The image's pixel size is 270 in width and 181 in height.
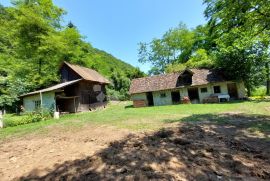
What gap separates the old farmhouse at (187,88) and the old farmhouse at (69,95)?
20.5 ft

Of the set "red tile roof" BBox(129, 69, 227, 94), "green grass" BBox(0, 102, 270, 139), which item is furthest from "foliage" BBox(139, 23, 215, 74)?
"green grass" BBox(0, 102, 270, 139)

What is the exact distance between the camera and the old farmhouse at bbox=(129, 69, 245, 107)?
25.9 m

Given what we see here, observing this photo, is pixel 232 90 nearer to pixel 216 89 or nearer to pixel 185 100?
pixel 216 89

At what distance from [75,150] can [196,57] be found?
36660 mm

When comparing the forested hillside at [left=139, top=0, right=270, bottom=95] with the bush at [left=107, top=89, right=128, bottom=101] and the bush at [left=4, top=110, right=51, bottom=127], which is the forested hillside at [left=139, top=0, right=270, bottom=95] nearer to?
the bush at [left=107, top=89, right=128, bottom=101]

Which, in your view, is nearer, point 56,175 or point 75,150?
point 56,175

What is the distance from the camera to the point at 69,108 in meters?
25.5

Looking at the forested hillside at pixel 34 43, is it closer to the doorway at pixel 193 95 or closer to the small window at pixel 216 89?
the doorway at pixel 193 95

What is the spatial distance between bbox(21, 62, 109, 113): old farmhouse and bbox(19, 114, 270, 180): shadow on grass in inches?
627

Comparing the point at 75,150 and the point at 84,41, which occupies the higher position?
the point at 84,41

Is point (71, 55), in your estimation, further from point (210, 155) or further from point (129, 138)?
point (210, 155)

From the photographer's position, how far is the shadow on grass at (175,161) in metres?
4.74

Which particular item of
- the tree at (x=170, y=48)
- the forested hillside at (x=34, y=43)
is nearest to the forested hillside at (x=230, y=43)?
the tree at (x=170, y=48)

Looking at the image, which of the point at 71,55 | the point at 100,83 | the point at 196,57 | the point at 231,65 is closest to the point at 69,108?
the point at 100,83
